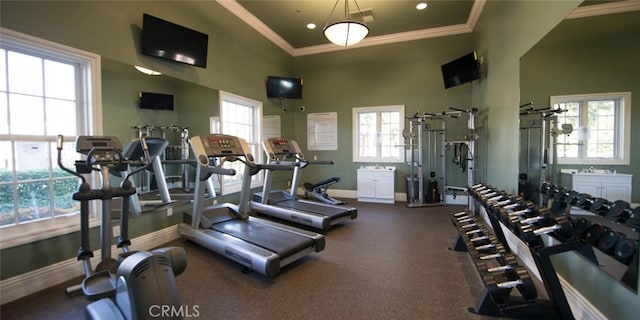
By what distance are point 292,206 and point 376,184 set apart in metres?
2.34

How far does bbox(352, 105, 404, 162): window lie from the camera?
659 centimetres

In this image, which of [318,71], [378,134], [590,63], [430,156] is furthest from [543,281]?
[318,71]

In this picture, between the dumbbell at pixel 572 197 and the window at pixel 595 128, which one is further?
the dumbbell at pixel 572 197

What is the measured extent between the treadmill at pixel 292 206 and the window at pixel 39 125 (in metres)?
2.53

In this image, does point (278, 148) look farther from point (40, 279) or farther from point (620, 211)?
point (620, 211)

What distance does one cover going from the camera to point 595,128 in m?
2.13

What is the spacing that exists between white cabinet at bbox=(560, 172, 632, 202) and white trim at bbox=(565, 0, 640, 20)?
1.07m

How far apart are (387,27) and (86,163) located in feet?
19.0

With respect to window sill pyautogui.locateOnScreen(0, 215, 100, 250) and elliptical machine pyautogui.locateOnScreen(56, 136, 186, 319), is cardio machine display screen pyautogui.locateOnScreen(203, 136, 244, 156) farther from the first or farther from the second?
window sill pyautogui.locateOnScreen(0, 215, 100, 250)

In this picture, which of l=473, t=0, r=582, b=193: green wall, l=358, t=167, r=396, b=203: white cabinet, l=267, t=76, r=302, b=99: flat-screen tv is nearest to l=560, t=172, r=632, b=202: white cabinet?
l=473, t=0, r=582, b=193: green wall

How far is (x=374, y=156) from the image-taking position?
6812 mm

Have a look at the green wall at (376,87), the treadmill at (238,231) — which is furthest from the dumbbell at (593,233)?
the green wall at (376,87)

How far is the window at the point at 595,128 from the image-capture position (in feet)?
6.17

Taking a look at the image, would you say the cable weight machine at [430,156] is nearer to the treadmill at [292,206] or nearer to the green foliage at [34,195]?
the treadmill at [292,206]
